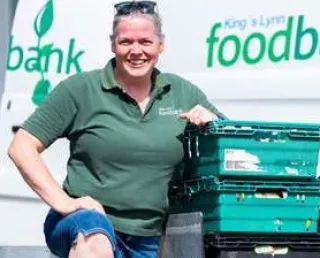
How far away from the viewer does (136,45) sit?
405 cm

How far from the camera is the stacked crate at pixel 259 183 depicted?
3.91m

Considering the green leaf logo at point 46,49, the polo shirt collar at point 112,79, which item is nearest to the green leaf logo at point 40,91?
the green leaf logo at point 46,49

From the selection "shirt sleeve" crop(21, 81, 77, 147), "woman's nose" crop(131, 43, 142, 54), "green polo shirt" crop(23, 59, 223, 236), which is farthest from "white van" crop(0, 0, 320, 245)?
"shirt sleeve" crop(21, 81, 77, 147)

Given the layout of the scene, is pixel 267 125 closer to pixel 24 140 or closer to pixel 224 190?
pixel 224 190

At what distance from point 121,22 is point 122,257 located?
33.0 inches

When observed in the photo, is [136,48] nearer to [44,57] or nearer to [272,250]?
[272,250]

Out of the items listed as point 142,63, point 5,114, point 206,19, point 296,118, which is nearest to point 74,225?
point 142,63

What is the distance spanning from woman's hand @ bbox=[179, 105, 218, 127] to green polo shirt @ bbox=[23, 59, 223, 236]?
0.07m

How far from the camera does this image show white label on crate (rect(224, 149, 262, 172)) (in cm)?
391

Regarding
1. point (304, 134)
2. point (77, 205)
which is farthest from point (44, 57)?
point (304, 134)

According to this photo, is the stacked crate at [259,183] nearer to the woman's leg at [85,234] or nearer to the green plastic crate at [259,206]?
the green plastic crate at [259,206]

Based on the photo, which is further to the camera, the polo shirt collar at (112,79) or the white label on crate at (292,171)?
the polo shirt collar at (112,79)

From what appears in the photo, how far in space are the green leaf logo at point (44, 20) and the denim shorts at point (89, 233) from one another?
2167mm

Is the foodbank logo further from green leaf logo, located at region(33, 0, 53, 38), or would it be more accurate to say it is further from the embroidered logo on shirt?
the embroidered logo on shirt
